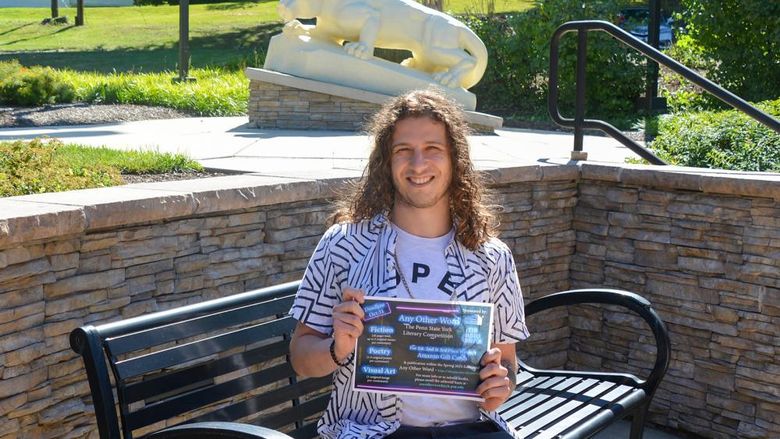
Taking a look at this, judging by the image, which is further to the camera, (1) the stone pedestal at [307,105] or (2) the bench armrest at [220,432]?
(1) the stone pedestal at [307,105]

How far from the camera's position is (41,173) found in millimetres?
4746

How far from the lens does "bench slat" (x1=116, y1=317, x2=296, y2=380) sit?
266 centimetres

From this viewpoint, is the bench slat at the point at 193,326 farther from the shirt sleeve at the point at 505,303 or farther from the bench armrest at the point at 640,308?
the bench armrest at the point at 640,308

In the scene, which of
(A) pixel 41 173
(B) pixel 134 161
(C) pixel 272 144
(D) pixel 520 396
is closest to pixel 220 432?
(D) pixel 520 396

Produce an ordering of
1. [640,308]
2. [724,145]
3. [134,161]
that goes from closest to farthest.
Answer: [640,308], [134,161], [724,145]

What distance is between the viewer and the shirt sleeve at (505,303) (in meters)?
2.81

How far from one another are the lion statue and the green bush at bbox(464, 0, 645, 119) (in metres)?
2.57

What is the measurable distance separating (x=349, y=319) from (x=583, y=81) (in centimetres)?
350

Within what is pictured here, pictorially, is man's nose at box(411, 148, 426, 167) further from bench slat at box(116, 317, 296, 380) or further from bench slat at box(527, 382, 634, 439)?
bench slat at box(527, 382, 634, 439)

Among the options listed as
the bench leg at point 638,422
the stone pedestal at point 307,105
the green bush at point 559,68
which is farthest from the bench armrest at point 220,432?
the green bush at point 559,68

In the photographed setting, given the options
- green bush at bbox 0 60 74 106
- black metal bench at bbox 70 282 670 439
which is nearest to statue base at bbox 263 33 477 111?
green bush at bbox 0 60 74 106

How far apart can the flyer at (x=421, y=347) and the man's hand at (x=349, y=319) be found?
0.06 feet

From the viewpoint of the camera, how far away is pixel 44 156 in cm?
512

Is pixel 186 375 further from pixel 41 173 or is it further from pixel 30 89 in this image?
pixel 30 89
